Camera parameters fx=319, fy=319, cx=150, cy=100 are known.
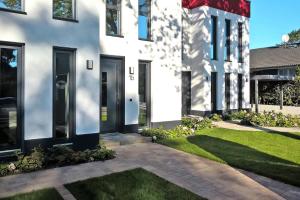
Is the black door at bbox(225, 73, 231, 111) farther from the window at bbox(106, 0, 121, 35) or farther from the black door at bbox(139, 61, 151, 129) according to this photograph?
the window at bbox(106, 0, 121, 35)

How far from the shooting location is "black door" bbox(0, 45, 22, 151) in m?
7.11

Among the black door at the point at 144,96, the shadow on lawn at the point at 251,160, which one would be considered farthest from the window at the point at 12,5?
the shadow on lawn at the point at 251,160

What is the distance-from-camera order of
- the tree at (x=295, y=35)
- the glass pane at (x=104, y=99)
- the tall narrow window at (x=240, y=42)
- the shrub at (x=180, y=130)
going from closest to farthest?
the glass pane at (x=104, y=99) < the shrub at (x=180, y=130) < the tall narrow window at (x=240, y=42) < the tree at (x=295, y=35)

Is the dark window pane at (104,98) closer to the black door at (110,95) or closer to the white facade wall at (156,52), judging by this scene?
the black door at (110,95)

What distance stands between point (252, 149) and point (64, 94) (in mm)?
5539

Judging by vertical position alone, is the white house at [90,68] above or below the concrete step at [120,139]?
above

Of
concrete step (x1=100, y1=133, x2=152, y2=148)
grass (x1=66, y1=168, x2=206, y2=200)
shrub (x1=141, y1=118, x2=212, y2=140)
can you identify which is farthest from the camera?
shrub (x1=141, y1=118, x2=212, y2=140)

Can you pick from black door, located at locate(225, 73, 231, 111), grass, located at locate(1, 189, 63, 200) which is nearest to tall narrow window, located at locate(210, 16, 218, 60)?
black door, located at locate(225, 73, 231, 111)

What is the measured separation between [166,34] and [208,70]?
520cm

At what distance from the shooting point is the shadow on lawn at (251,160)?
662cm

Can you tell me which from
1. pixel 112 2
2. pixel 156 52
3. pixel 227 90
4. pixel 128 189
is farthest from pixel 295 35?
pixel 128 189

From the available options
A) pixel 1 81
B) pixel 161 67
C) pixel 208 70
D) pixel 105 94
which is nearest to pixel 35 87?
pixel 1 81

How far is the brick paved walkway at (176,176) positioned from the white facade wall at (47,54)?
4.42ft

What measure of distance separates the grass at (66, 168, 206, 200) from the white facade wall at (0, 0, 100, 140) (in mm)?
2356
